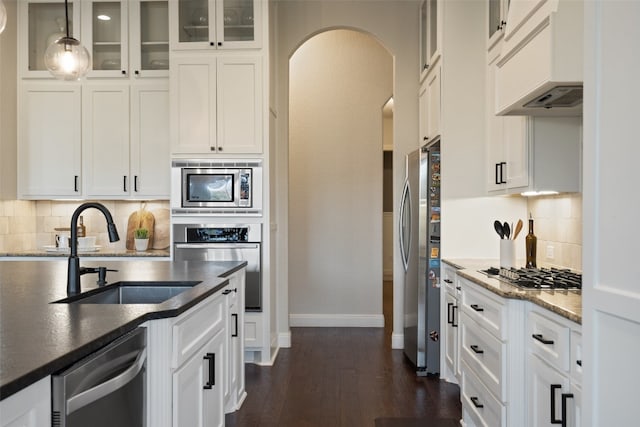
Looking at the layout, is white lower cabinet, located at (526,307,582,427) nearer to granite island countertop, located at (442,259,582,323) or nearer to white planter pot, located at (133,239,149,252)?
granite island countertop, located at (442,259,582,323)

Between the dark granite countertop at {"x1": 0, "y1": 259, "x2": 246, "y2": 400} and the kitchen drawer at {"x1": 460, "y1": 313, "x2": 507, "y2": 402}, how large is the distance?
4.20 feet

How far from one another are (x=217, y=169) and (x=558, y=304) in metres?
2.97

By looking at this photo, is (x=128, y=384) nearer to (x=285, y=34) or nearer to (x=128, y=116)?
(x=128, y=116)

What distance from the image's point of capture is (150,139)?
4.59 metres

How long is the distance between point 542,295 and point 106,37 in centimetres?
415

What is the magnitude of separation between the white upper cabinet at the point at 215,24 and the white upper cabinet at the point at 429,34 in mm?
1371

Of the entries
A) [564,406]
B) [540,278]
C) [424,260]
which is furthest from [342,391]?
[564,406]

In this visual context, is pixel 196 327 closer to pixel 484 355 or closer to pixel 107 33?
pixel 484 355

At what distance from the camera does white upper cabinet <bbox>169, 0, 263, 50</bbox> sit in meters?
4.25

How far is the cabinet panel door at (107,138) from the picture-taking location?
4602 millimetres

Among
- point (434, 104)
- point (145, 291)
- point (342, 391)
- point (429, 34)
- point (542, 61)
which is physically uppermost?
point (429, 34)

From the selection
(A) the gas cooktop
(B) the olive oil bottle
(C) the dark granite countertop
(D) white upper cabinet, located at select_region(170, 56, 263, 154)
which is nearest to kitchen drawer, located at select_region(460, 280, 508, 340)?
(A) the gas cooktop

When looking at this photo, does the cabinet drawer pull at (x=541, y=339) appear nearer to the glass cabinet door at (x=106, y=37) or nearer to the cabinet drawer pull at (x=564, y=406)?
the cabinet drawer pull at (x=564, y=406)

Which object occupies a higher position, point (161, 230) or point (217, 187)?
point (217, 187)
